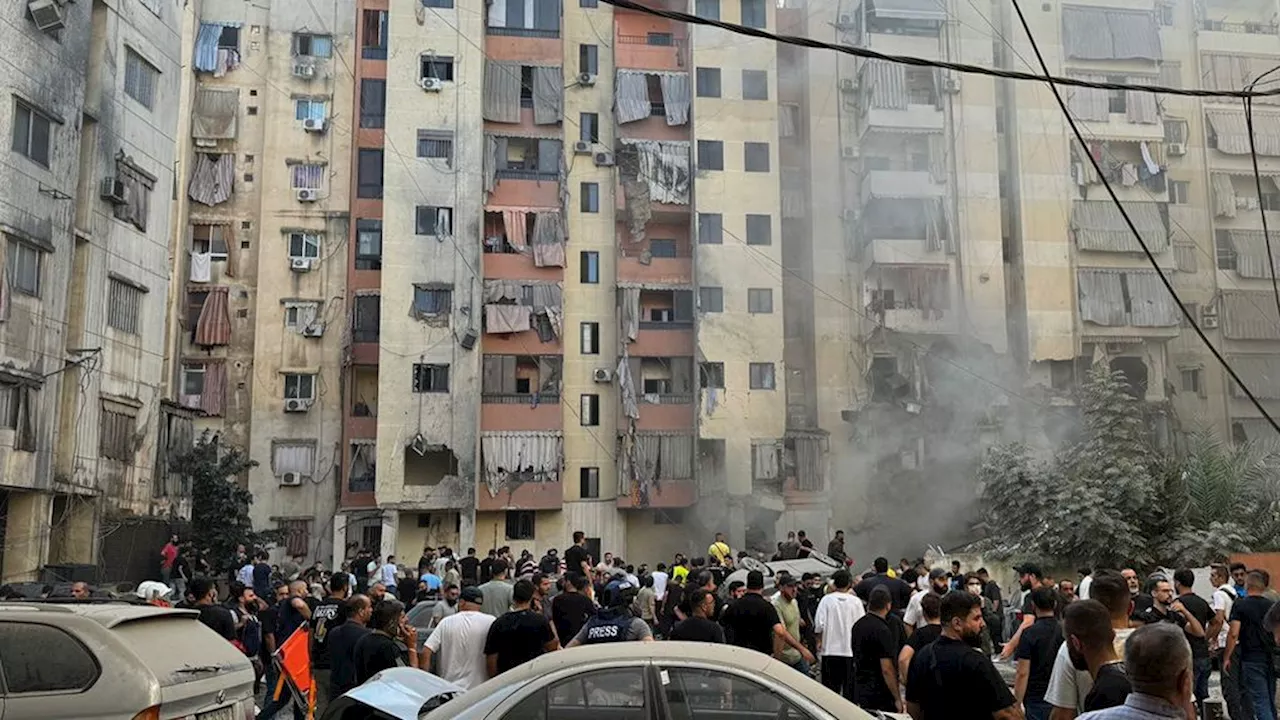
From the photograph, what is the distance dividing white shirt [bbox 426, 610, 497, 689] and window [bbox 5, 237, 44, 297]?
18.2 metres

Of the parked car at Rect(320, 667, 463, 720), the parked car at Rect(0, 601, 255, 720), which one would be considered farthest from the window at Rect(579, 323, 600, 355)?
the parked car at Rect(0, 601, 255, 720)

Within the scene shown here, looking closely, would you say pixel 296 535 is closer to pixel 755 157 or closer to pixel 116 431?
pixel 116 431

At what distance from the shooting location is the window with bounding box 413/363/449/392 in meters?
38.4

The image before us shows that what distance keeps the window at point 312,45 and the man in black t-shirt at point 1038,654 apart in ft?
127

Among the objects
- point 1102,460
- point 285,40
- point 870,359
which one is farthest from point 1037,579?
point 285,40

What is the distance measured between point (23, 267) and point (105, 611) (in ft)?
63.1

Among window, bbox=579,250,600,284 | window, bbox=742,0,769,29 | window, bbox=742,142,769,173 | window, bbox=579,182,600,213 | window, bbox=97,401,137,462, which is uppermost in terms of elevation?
window, bbox=742,0,769,29

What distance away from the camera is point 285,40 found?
136 ft

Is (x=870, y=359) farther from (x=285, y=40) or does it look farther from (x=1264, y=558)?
(x=285, y=40)

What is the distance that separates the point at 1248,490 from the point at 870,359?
13.0 meters

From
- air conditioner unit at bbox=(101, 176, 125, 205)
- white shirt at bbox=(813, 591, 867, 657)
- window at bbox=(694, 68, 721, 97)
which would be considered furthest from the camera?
window at bbox=(694, 68, 721, 97)

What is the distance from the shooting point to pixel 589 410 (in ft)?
133

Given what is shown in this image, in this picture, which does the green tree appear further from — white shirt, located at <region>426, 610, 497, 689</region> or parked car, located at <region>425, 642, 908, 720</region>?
parked car, located at <region>425, 642, 908, 720</region>

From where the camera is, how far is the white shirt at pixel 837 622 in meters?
10.9
